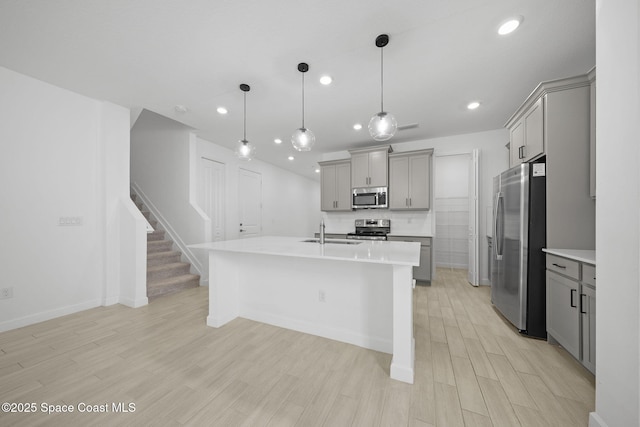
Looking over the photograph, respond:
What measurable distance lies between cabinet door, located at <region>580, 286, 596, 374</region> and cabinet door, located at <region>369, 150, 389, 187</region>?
3.11 m

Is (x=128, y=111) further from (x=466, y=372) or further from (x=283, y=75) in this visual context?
(x=466, y=372)

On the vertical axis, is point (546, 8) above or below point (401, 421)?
above

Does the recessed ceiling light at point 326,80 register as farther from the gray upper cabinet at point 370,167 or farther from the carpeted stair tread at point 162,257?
the carpeted stair tread at point 162,257

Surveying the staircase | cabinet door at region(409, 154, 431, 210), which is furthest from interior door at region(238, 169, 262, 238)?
cabinet door at region(409, 154, 431, 210)

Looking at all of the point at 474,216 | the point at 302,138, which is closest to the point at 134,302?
the point at 302,138

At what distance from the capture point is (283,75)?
8.17 feet

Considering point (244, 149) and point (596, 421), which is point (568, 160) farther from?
point (244, 149)

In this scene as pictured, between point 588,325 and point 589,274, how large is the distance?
0.38 m

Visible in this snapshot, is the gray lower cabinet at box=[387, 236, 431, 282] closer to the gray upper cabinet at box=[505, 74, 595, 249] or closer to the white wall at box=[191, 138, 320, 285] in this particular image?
the gray upper cabinet at box=[505, 74, 595, 249]

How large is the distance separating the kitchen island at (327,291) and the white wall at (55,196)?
5.65 ft

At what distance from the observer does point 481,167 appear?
429 centimetres

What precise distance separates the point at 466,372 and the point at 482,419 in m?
0.46

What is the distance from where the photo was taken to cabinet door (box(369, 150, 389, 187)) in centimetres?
455

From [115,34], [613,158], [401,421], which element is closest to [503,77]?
[613,158]
